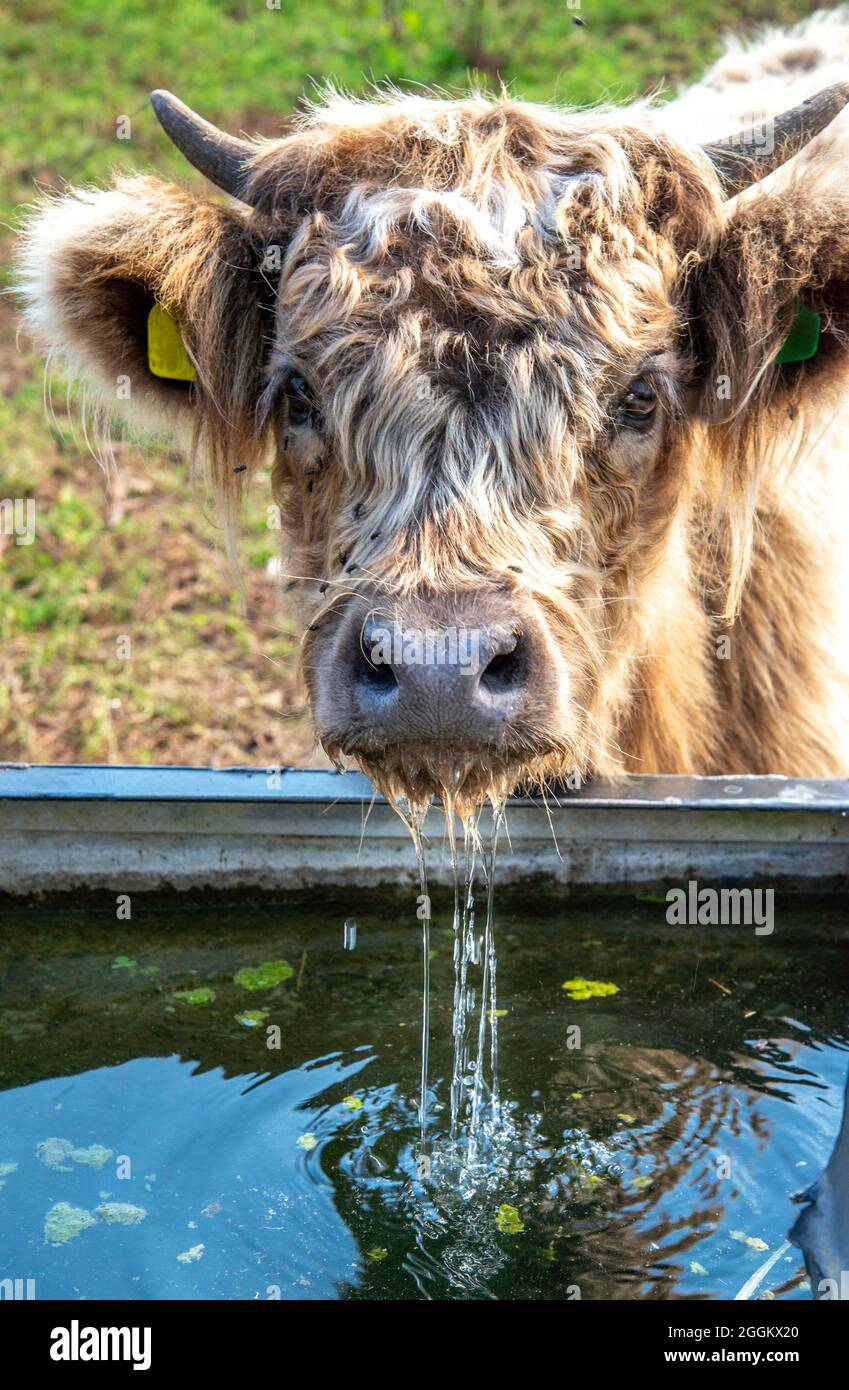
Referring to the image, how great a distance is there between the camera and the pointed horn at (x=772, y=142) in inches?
122

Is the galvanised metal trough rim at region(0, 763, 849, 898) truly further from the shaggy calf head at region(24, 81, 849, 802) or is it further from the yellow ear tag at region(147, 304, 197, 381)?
the yellow ear tag at region(147, 304, 197, 381)

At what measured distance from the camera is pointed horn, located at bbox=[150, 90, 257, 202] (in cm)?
335

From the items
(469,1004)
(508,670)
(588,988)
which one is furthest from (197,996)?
(508,670)

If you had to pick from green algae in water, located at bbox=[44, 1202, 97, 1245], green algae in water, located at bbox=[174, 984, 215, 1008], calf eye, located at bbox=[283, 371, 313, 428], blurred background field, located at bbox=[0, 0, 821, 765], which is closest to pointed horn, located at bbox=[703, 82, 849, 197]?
blurred background field, located at bbox=[0, 0, 821, 765]

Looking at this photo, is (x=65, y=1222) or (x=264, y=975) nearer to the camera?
(x=65, y=1222)

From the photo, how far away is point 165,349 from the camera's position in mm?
3527

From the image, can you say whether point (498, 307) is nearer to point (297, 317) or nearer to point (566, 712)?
point (297, 317)

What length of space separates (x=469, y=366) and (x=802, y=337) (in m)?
0.78

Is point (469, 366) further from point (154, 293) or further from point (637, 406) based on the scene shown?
point (154, 293)

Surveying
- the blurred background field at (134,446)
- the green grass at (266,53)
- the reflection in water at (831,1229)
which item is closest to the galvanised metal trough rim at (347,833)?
the blurred background field at (134,446)

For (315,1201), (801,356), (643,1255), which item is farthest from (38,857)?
(801,356)

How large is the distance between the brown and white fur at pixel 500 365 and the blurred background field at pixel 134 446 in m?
0.31

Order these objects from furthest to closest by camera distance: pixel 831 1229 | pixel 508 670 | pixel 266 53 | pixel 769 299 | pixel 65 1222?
1. pixel 266 53
2. pixel 769 299
3. pixel 65 1222
4. pixel 508 670
5. pixel 831 1229

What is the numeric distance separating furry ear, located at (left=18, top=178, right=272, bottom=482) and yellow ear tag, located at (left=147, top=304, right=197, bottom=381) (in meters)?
0.04
